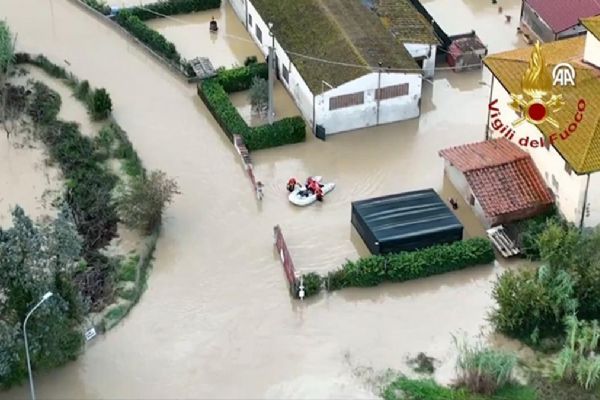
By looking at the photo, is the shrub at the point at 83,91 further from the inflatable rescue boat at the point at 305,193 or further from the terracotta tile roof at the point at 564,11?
the terracotta tile roof at the point at 564,11

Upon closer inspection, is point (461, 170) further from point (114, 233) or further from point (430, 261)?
point (114, 233)

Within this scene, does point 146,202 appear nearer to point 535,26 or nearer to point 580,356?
point 580,356

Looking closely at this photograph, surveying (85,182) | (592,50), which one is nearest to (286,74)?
(85,182)

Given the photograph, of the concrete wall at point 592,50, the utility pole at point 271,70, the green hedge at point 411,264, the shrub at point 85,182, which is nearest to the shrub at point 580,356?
the green hedge at point 411,264

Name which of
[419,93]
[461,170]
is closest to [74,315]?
[461,170]

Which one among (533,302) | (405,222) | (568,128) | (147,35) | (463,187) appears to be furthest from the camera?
(147,35)

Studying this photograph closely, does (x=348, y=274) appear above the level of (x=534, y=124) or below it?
below

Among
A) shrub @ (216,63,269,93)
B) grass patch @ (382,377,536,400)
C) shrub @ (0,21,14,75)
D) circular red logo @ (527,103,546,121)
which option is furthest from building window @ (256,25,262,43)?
grass patch @ (382,377,536,400)
